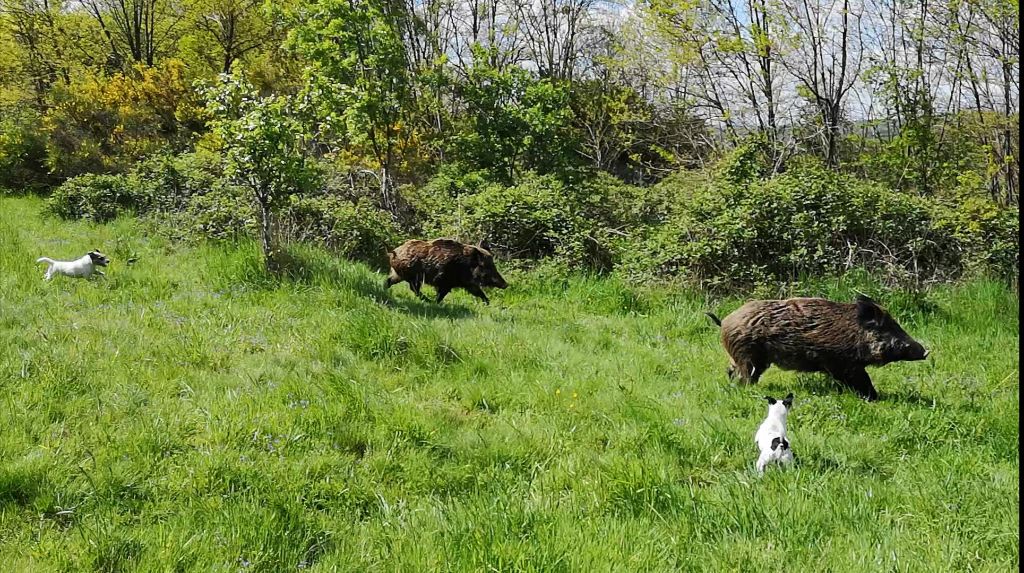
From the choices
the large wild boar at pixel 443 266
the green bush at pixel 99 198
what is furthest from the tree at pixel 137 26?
the large wild boar at pixel 443 266

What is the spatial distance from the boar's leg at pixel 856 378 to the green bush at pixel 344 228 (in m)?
7.40

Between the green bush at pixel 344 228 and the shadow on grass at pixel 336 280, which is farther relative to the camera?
the green bush at pixel 344 228

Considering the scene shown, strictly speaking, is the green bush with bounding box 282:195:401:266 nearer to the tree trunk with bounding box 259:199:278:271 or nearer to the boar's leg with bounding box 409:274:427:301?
the boar's leg with bounding box 409:274:427:301

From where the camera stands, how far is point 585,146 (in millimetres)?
18969

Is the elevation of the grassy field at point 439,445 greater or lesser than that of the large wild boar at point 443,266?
lesser

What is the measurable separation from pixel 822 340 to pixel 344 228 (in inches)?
314

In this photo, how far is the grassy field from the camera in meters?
3.04

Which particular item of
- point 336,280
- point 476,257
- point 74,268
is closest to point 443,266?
point 476,257

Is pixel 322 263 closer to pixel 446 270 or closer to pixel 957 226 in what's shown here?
pixel 446 270

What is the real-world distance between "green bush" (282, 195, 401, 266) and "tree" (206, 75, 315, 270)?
8.87ft

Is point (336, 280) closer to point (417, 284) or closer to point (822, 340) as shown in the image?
point (417, 284)

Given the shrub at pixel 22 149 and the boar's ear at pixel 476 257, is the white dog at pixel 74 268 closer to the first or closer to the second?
the boar's ear at pixel 476 257

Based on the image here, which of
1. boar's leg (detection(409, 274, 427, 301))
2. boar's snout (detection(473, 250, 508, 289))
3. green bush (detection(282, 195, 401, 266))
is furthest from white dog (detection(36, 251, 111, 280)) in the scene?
boar's snout (detection(473, 250, 508, 289))

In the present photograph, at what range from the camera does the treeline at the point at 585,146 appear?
10203 millimetres
